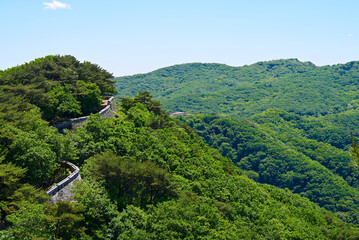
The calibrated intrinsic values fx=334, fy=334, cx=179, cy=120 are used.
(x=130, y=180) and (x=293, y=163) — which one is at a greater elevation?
(x=130, y=180)

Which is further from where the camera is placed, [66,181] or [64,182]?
[66,181]

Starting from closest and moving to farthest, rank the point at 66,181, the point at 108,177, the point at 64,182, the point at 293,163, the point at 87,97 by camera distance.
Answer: the point at 64,182 → the point at 66,181 → the point at 108,177 → the point at 87,97 → the point at 293,163

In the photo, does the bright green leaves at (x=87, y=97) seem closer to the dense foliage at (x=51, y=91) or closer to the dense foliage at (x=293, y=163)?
the dense foliage at (x=51, y=91)

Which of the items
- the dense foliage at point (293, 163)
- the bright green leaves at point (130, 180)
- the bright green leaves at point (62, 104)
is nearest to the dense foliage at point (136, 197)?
the bright green leaves at point (130, 180)

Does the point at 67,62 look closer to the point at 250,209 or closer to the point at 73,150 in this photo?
the point at 73,150

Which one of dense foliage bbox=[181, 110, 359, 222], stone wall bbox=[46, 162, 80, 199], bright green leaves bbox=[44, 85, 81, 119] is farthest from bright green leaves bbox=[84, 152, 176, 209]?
dense foliage bbox=[181, 110, 359, 222]

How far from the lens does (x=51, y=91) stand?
137 feet

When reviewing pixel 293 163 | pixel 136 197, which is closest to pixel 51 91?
pixel 136 197

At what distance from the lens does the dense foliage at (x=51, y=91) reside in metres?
35.6

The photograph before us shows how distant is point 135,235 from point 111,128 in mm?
18014

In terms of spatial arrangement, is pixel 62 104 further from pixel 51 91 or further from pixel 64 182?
pixel 64 182

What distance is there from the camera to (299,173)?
479 ft

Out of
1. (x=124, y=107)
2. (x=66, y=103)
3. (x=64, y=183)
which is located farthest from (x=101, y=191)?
(x=124, y=107)

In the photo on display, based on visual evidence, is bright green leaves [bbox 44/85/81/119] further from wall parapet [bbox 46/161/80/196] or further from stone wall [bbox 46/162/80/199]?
wall parapet [bbox 46/161/80/196]
